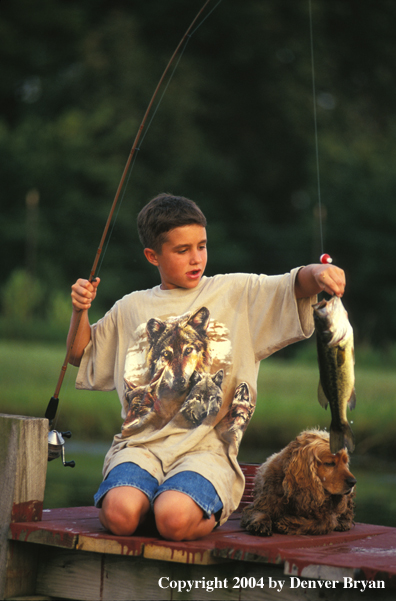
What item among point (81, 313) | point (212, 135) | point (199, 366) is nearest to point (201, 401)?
point (199, 366)

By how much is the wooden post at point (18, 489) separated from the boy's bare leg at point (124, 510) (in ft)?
1.00

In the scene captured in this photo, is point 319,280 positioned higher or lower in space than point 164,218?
lower

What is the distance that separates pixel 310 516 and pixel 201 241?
1114 millimetres

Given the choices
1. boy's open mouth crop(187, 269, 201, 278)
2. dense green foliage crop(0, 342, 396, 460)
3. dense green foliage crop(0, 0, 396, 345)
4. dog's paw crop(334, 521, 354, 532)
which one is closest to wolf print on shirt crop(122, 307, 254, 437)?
boy's open mouth crop(187, 269, 201, 278)

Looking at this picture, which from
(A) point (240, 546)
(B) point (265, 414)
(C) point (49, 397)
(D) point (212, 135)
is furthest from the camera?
(D) point (212, 135)

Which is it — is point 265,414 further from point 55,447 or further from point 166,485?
point 166,485

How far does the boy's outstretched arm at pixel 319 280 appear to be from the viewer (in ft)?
8.95

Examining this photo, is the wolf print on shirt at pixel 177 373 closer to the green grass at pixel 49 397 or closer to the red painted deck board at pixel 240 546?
the red painted deck board at pixel 240 546

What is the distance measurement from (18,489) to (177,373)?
0.71 meters

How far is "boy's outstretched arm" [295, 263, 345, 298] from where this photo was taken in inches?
107

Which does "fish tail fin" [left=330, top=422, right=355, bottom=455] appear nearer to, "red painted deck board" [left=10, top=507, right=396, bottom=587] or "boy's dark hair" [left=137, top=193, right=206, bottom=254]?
"red painted deck board" [left=10, top=507, right=396, bottom=587]

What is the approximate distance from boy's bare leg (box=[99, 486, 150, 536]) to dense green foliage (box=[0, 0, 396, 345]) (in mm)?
12860

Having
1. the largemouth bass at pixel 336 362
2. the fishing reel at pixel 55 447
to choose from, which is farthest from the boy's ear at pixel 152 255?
the largemouth bass at pixel 336 362

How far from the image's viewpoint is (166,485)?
2832mm
